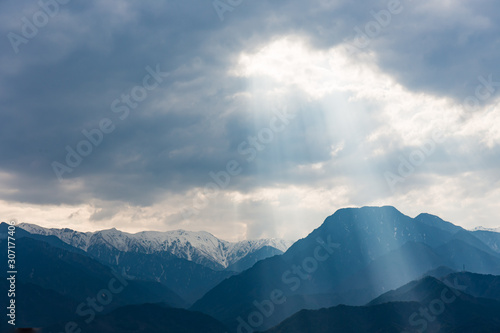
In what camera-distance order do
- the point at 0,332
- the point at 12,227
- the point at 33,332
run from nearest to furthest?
the point at 33,332
the point at 0,332
the point at 12,227

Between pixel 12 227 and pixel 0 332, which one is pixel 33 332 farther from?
pixel 12 227

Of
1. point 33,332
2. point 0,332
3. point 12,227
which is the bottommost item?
point 33,332

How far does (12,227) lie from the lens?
162375mm

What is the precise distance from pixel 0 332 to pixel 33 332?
217 feet

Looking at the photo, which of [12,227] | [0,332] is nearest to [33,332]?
[0,332]

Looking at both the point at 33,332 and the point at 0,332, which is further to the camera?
the point at 0,332

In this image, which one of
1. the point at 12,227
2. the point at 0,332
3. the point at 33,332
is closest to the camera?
the point at 33,332

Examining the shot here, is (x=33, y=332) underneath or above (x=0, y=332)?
underneath

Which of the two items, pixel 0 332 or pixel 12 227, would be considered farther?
pixel 12 227

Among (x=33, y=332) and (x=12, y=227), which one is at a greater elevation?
(x=12, y=227)

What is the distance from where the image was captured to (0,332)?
376ft

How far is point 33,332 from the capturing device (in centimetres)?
5884

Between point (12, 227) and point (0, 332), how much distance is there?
5465cm
